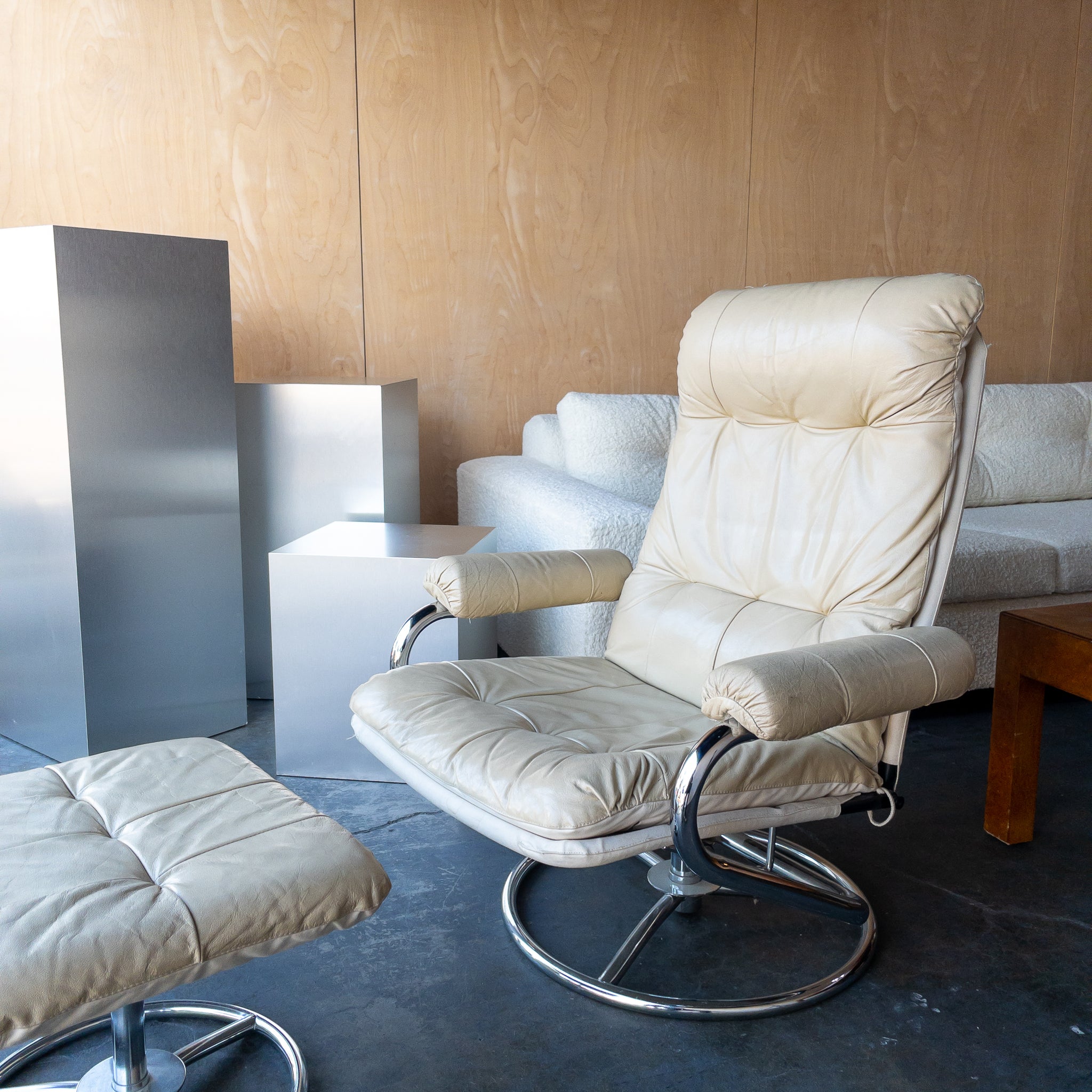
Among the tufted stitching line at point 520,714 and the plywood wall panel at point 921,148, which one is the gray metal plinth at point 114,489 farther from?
the plywood wall panel at point 921,148

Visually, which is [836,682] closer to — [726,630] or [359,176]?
[726,630]

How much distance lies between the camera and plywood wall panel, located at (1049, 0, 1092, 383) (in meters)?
3.81

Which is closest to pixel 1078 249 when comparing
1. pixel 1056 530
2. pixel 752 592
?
pixel 1056 530

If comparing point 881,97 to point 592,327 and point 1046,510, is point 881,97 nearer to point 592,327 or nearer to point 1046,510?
point 592,327

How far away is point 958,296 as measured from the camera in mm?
1564

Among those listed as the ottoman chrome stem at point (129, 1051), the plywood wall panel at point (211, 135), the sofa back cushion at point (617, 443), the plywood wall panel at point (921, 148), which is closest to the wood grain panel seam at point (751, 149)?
the plywood wall panel at point (921, 148)

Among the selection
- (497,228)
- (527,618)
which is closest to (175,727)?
(527,618)

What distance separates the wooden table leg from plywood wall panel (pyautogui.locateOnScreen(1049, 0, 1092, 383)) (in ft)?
7.51

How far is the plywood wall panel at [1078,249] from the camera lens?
3812 mm

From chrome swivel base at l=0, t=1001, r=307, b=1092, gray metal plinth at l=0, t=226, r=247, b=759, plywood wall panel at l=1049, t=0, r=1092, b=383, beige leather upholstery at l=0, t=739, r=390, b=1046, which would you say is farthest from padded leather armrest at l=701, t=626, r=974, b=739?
plywood wall panel at l=1049, t=0, r=1092, b=383

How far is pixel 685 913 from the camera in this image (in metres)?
1.79

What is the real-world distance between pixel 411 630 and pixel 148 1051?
0.76 m

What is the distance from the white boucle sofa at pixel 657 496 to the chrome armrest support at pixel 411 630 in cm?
50

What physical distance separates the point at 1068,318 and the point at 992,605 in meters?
1.88
